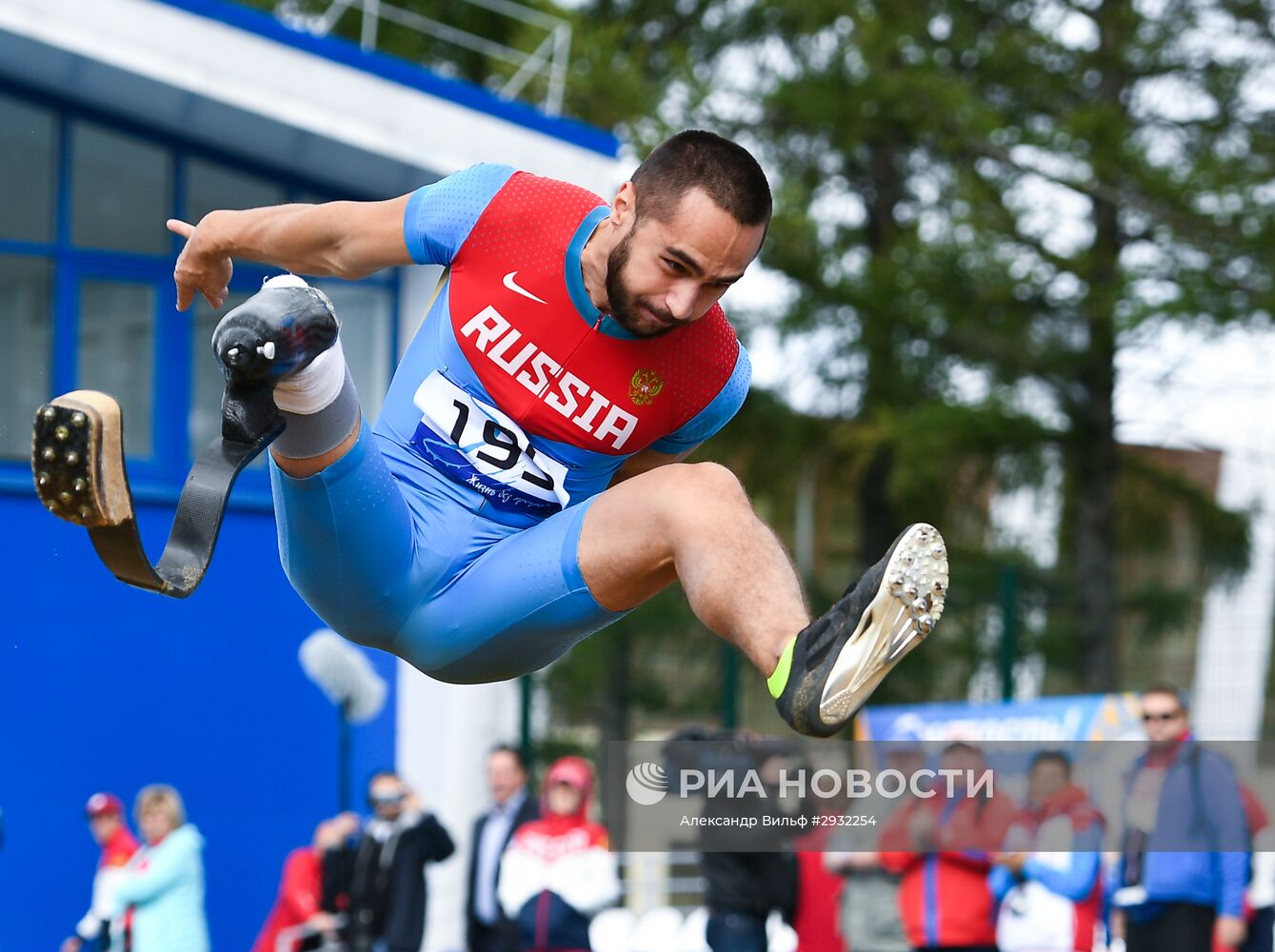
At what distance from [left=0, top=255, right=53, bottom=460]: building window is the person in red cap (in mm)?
2596

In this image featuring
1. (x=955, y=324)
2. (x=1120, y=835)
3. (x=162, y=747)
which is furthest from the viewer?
(x=955, y=324)

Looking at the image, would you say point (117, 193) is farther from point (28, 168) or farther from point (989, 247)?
point (989, 247)

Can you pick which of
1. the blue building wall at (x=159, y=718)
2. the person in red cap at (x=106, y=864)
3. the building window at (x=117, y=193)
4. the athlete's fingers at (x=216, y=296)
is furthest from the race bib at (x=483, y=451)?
the building window at (x=117, y=193)

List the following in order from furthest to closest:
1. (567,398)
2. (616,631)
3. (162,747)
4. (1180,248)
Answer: (1180,248), (616,631), (162,747), (567,398)

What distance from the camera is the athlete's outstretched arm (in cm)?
411

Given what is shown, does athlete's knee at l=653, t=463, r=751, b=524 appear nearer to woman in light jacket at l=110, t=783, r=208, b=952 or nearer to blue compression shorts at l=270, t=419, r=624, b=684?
blue compression shorts at l=270, t=419, r=624, b=684

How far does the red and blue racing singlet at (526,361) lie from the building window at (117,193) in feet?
22.1

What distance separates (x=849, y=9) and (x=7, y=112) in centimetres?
764

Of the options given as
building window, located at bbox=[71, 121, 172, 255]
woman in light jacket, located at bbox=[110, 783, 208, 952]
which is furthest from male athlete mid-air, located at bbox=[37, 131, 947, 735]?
building window, located at bbox=[71, 121, 172, 255]

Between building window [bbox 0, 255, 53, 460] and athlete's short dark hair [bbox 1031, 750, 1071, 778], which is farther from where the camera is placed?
building window [bbox 0, 255, 53, 460]

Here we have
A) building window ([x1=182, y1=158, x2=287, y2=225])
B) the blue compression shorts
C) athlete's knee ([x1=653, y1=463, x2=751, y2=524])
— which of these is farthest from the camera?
building window ([x1=182, y1=158, x2=287, y2=225])

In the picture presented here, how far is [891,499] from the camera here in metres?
17.0

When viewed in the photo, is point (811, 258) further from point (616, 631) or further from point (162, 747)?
point (162, 747)

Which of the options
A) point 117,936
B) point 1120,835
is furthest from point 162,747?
point 1120,835
